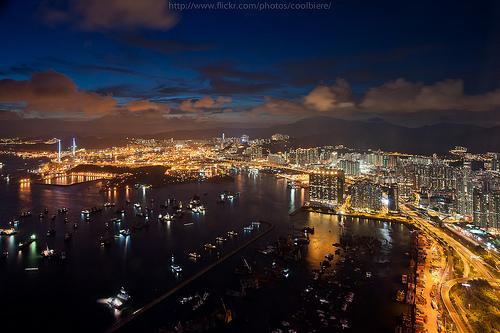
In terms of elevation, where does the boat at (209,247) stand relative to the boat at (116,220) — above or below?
below

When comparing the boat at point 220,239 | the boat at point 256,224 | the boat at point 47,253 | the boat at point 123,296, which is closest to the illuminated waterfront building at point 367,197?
the boat at point 256,224

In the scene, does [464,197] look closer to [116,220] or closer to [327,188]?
[327,188]

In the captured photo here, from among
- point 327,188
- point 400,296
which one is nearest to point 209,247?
point 400,296

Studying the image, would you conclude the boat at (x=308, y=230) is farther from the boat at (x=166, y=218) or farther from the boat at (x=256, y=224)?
the boat at (x=166, y=218)

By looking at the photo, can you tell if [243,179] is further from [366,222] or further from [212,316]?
[212,316]

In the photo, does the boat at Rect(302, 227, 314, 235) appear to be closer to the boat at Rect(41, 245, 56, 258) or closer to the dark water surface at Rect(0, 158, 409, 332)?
the dark water surface at Rect(0, 158, 409, 332)

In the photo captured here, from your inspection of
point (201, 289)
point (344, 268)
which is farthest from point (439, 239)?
point (201, 289)

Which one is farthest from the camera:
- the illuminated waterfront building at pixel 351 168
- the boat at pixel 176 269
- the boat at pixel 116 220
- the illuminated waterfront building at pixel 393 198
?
the illuminated waterfront building at pixel 351 168

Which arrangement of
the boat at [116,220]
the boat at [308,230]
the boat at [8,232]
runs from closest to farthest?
1. the boat at [8,232]
2. the boat at [308,230]
3. the boat at [116,220]
